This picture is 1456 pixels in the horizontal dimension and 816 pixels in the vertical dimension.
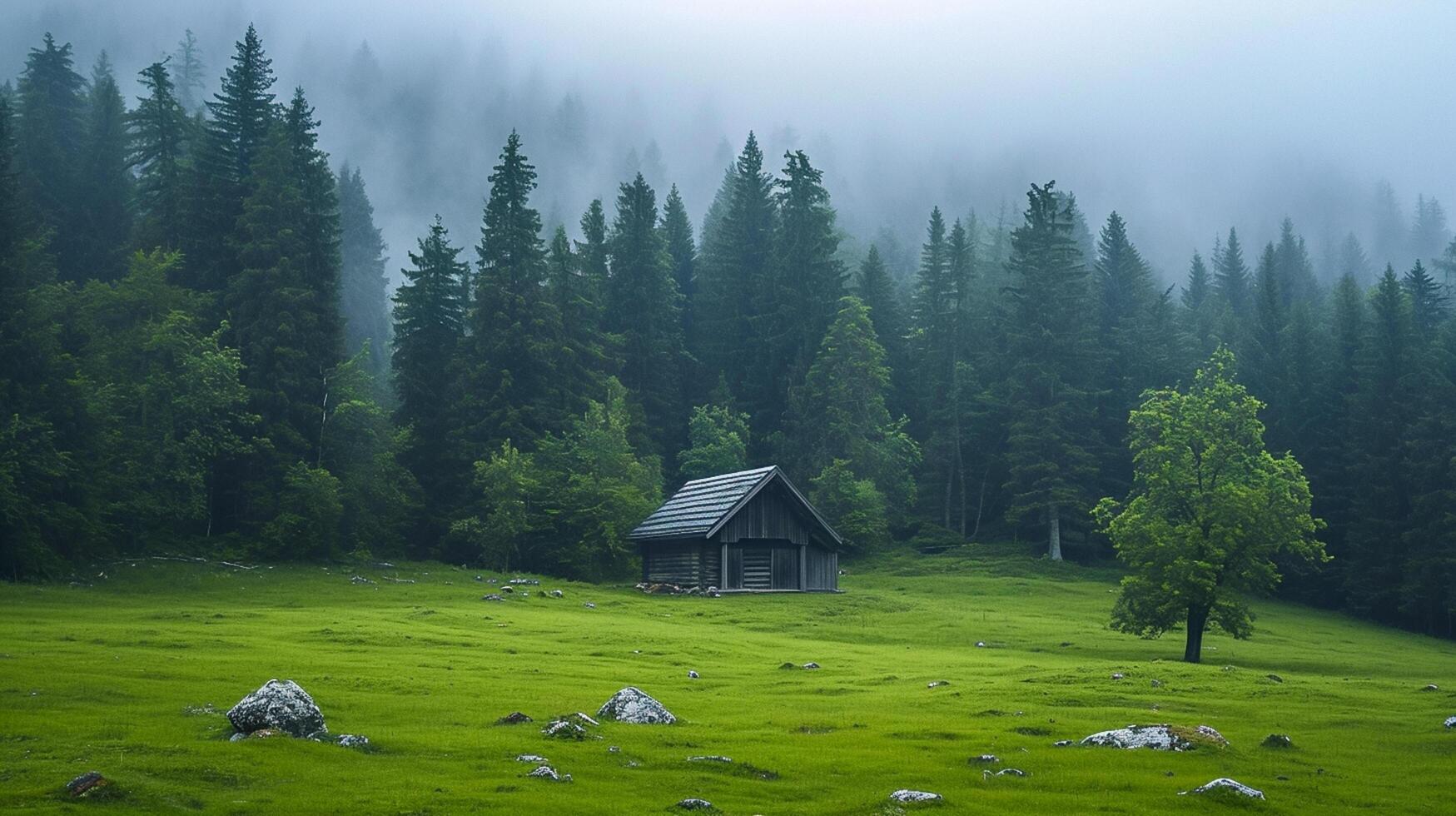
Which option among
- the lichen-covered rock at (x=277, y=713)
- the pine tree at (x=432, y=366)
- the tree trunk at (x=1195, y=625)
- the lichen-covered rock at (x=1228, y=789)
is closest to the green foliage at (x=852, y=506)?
the pine tree at (x=432, y=366)

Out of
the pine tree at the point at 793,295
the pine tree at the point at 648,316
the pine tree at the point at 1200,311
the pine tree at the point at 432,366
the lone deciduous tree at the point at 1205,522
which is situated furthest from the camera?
the pine tree at the point at 1200,311

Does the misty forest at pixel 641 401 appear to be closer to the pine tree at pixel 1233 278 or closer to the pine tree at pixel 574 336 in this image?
the pine tree at pixel 574 336

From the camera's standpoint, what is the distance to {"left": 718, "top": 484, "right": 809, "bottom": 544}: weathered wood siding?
63.8 metres

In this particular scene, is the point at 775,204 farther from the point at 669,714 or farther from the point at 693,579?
the point at 669,714

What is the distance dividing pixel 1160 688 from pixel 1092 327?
238ft

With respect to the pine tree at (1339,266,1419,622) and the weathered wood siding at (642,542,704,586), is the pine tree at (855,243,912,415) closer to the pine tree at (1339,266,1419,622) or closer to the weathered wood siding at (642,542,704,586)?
the pine tree at (1339,266,1419,622)

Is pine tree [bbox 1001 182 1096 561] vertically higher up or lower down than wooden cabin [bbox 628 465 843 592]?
higher up

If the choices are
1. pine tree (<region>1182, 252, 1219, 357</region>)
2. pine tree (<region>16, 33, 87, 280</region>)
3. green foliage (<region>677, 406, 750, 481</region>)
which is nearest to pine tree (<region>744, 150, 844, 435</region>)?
green foliage (<region>677, 406, 750, 481</region>)

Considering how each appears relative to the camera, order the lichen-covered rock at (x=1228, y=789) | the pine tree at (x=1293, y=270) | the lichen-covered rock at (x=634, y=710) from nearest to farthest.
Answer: the lichen-covered rock at (x=1228, y=789)
the lichen-covered rock at (x=634, y=710)
the pine tree at (x=1293, y=270)

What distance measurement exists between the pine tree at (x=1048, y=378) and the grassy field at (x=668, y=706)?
37.4 metres

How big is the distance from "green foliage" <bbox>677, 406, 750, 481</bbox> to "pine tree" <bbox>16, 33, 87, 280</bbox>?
49.2 meters

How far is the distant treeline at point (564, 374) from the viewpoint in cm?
6469

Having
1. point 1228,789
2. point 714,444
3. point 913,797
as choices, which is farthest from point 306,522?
point 1228,789

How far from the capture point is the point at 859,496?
8694 cm
